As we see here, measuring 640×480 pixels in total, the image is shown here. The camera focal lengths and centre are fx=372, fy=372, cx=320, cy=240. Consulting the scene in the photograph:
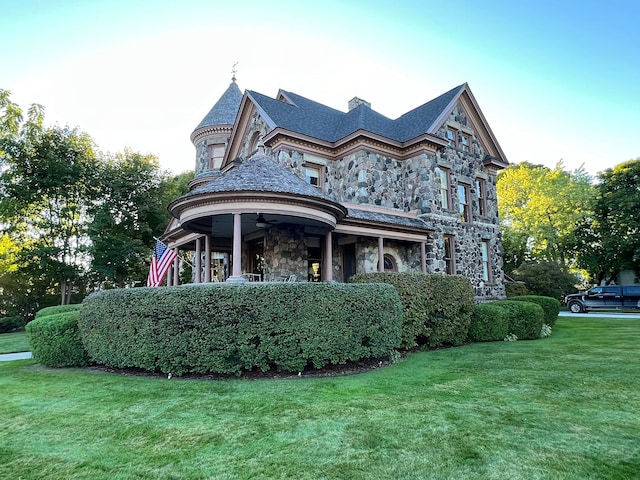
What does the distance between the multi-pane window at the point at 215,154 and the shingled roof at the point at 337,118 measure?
4.86m

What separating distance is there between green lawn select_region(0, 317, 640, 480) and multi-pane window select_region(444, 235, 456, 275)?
9.95 meters

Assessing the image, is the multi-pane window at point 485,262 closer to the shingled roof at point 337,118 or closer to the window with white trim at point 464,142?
the window with white trim at point 464,142

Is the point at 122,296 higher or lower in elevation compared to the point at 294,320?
higher

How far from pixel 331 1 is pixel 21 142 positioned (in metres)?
23.5

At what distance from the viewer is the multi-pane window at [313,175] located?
15750 mm

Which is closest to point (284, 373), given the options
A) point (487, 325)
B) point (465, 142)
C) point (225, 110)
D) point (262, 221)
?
point (262, 221)

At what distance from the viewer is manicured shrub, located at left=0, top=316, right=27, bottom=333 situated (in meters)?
21.6

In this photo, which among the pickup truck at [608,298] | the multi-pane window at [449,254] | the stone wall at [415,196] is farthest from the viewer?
the pickup truck at [608,298]

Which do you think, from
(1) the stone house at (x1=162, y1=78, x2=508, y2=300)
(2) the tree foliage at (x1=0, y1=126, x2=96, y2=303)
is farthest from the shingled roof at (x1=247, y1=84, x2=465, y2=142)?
(2) the tree foliage at (x1=0, y1=126, x2=96, y2=303)

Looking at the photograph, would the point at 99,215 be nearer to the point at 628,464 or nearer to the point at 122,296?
the point at 122,296

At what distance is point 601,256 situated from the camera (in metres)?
31.4

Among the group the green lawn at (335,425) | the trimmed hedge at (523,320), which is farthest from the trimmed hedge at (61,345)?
the trimmed hedge at (523,320)

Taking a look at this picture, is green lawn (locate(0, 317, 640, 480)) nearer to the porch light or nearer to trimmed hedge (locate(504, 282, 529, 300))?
the porch light

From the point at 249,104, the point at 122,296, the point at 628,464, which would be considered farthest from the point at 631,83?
the point at 122,296
